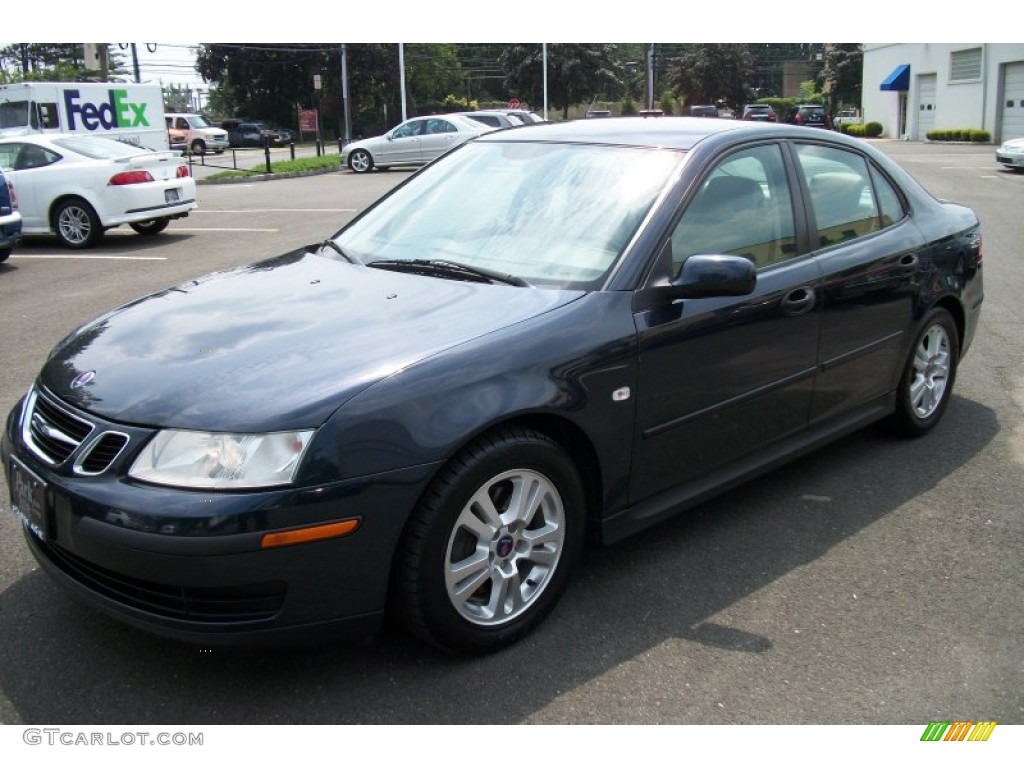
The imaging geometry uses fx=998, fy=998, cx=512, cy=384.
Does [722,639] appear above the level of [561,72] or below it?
below

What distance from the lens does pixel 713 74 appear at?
77875 millimetres

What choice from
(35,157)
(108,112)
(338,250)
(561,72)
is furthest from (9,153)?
(561,72)

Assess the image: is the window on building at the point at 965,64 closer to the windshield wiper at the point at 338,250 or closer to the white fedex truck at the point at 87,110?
the white fedex truck at the point at 87,110

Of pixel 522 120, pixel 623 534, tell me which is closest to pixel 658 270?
pixel 623 534

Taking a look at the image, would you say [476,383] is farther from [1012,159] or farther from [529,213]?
[1012,159]

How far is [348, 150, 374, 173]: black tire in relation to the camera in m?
27.1

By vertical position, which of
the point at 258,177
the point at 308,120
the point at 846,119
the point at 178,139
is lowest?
the point at 258,177

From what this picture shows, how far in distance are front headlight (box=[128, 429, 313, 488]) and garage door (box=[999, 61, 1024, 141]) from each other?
39643 millimetres

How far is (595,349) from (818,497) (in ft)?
5.54

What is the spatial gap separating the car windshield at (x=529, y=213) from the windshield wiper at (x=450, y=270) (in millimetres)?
33

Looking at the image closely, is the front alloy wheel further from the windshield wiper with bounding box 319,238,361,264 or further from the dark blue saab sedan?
the windshield wiper with bounding box 319,238,361,264

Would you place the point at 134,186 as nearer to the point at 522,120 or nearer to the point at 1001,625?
the point at 1001,625

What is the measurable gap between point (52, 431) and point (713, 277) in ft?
7.15

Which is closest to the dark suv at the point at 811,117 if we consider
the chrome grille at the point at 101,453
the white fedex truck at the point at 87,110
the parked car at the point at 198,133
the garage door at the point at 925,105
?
the garage door at the point at 925,105
